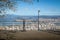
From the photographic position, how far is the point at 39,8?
7.34 ft

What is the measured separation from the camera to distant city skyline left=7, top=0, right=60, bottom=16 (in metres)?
2.22

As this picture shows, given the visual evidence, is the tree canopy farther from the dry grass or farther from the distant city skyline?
the dry grass

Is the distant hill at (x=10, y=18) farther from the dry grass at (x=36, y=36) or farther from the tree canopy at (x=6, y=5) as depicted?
the dry grass at (x=36, y=36)

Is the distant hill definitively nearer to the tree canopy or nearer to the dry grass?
the tree canopy

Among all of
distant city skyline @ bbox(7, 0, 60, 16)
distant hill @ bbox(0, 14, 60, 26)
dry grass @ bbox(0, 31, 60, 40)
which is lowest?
dry grass @ bbox(0, 31, 60, 40)

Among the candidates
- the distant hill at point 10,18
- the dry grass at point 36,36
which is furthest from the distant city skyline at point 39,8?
the dry grass at point 36,36

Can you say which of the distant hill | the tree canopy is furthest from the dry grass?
the tree canopy

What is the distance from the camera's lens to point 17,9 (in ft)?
7.31

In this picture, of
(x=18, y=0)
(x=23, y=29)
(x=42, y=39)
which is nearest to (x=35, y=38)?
(x=42, y=39)

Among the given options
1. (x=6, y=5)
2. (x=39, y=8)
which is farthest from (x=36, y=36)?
(x=6, y=5)

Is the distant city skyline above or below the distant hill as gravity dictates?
above

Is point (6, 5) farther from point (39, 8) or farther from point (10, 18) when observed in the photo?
point (39, 8)

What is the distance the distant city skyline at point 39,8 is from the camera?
2.22m

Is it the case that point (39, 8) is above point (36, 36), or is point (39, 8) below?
above
